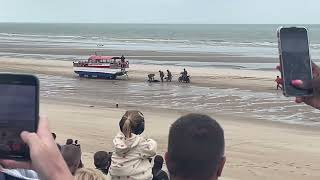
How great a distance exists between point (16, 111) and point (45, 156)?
423 mm

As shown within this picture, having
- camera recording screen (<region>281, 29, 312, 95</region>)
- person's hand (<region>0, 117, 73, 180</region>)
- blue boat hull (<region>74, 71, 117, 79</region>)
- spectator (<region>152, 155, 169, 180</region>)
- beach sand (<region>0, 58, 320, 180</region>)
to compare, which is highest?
camera recording screen (<region>281, 29, 312, 95</region>)

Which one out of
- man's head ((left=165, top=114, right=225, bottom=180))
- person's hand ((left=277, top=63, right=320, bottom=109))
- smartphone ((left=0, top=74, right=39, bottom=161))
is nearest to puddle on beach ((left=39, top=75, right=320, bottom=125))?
person's hand ((left=277, top=63, right=320, bottom=109))

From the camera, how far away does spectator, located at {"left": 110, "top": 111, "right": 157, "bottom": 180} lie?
507 centimetres

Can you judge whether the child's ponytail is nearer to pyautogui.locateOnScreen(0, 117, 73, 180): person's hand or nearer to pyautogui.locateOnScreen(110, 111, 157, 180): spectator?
pyautogui.locateOnScreen(110, 111, 157, 180): spectator

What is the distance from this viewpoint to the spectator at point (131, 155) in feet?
16.6

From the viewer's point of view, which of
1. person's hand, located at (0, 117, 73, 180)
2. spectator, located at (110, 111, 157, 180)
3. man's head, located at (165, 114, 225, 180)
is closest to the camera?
person's hand, located at (0, 117, 73, 180)

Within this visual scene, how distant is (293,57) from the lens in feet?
11.6

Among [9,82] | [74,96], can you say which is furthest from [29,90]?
[74,96]

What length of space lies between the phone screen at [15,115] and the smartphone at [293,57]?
4.92 feet

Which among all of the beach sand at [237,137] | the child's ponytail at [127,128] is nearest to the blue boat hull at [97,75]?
the beach sand at [237,137]

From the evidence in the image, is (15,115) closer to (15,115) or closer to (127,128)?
(15,115)

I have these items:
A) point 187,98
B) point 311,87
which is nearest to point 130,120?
point 311,87

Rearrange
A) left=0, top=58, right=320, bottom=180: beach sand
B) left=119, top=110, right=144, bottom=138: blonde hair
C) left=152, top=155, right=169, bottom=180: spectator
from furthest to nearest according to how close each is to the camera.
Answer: left=0, top=58, right=320, bottom=180: beach sand → left=152, top=155, right=169, bottom=180: spectator → left=119, top=110, right=144, bottom=138: blonde hair

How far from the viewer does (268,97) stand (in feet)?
87.9
